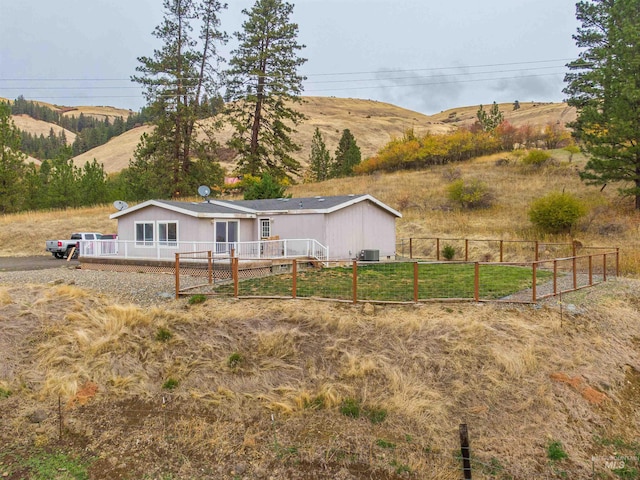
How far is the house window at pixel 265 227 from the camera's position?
19547mm

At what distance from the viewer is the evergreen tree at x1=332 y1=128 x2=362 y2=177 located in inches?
2306

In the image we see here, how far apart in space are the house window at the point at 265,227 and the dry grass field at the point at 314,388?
862 cm

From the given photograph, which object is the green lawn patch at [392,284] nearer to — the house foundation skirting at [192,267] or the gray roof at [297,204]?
the house foundation skirting at [192,267]

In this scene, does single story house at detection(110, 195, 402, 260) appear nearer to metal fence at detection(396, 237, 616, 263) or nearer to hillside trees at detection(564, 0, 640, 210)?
metal fence at detection(396, 237, 616, 263)

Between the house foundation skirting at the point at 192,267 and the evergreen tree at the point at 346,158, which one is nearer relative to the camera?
the house foundation skirting at the point at 192,267

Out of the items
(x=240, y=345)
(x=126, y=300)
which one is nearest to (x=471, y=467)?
(x=240, y=345)

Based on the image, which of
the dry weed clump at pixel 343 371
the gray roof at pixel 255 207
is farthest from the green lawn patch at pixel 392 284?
the gray roof at pixel 255 207

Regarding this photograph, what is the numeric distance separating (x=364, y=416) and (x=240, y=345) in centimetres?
331

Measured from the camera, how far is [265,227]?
64.5ft

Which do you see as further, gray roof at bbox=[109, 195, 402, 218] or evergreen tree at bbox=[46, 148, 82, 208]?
evergreen tree at bbox=[46, 148, 82, 208]

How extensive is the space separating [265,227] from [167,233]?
4500 mm

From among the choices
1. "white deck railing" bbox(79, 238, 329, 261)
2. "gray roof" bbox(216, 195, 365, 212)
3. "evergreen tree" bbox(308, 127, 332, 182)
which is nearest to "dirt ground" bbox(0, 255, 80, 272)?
"white deck railing" bbox(79, 238, 329, 261)

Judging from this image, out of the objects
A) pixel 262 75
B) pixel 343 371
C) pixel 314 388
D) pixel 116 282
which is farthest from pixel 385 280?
pixel 262 75

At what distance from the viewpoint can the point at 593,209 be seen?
26.1 m
